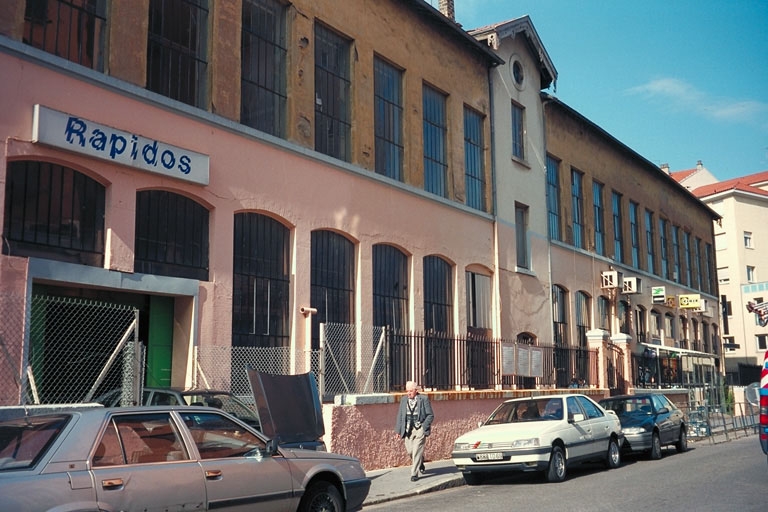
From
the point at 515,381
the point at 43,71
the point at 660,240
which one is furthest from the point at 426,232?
the point at 660,240

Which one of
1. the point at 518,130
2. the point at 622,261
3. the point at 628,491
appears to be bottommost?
the point at 628,491

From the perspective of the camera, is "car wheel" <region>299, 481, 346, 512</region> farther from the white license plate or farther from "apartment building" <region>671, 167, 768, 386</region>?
"apartment building" <region>671, 167, 768, 386</region>

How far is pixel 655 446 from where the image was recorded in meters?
17.2

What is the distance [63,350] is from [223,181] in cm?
410

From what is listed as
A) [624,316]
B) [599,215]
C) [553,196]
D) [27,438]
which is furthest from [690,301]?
[27,438]

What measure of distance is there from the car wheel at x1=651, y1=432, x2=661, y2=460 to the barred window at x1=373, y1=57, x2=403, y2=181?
801 centimetres

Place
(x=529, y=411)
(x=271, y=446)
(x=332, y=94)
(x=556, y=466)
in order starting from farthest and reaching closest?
1. (x=332, y=94)
2. (x=529, y=411)
3. (x=556, y=466)
4. (x=271, y=446)

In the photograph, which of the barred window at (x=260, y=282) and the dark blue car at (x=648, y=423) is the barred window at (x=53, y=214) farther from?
the dark blue car at (x=648, y=423)

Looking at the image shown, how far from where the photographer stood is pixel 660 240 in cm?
3647

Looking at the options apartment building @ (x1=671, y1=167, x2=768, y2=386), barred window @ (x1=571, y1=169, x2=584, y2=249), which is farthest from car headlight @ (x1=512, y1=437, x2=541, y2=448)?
apartment building @ (x1=671, y1=167, x2=768, y2=386)

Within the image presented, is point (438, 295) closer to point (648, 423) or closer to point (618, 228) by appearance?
point (648, 423)

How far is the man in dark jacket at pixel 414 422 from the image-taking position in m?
13.9

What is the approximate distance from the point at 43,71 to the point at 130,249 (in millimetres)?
2860

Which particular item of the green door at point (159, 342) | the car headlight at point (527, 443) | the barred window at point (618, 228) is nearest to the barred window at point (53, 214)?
the green door at point (159, 342)
